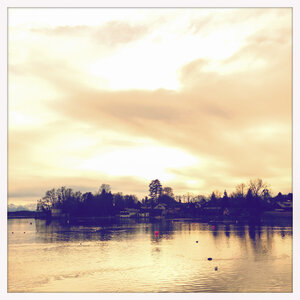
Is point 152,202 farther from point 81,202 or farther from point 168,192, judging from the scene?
point 81,202

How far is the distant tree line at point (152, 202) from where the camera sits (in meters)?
146

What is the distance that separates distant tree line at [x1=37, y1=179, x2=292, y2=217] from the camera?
480 feet

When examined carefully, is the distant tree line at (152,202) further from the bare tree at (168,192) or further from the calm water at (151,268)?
the calm water at (151,268)

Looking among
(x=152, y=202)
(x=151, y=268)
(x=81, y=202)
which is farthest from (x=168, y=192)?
(x=151, y=268)

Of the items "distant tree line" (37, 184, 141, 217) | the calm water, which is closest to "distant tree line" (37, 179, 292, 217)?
"distant tree line" (37, 184, 141, 217)

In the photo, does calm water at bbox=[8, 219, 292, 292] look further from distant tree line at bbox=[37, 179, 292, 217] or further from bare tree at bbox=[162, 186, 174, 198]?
bare tree at bbox=[162, 186, 174, 198]

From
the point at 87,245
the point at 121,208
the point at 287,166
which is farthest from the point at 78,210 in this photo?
the point at 287,166

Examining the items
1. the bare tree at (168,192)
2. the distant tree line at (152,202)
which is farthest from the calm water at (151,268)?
the bare tree at (168,192)

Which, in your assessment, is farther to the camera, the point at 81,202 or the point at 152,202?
the point at 152,202

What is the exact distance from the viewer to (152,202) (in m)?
196

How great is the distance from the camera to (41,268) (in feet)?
141
